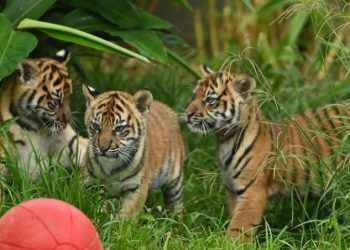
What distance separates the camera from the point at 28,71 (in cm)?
725

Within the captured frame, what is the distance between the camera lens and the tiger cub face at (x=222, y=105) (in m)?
7.18

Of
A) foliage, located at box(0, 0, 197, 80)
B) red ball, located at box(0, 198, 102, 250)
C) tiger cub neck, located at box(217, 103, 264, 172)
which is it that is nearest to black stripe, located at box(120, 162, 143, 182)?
tiger cub neck, located at box(217, 103, 264, 172)

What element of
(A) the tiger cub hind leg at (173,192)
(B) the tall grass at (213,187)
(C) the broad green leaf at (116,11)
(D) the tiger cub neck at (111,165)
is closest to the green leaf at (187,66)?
(C) the broad green leaf at (116,11)

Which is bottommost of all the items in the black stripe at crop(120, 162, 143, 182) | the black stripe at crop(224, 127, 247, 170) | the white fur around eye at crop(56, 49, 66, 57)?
the black stripe at crop(120, 162, 143, 182)

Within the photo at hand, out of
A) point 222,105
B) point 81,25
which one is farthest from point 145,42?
point 222,105

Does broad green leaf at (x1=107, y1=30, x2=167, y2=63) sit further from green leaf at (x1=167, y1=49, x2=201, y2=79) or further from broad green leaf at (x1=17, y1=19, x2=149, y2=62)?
broad green leaf at (x1=17, y1=19, x2=149, y2=62)

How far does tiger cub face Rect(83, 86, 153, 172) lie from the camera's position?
6.83m

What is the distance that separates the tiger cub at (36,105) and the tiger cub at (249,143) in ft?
2.82

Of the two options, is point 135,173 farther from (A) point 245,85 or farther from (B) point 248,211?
(A) point 245,85

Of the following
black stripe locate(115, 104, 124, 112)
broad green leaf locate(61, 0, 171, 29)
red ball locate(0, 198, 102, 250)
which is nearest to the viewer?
red ball locate(0, 198, 102, 250)

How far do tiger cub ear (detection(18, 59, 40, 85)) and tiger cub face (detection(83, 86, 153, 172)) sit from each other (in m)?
0.41

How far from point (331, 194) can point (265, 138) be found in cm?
67

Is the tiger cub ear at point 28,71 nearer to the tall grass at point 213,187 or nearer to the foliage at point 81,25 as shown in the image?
the foliage at point 81,25

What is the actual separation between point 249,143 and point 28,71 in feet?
5.05
